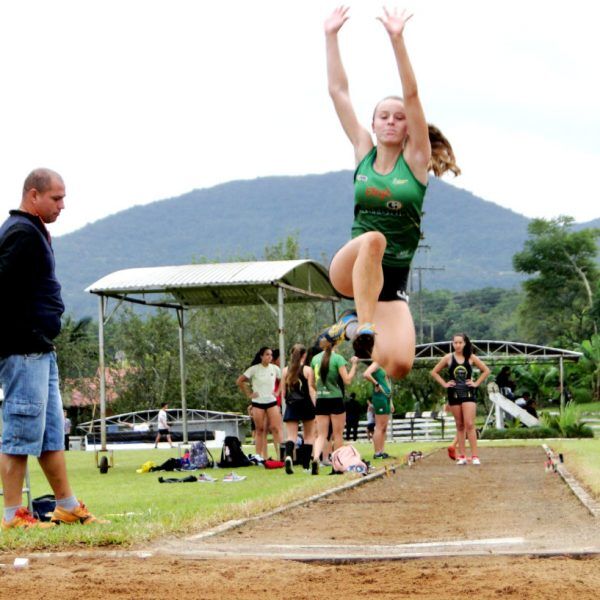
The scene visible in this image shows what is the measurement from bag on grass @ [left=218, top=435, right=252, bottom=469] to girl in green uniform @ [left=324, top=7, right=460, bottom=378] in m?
12.3

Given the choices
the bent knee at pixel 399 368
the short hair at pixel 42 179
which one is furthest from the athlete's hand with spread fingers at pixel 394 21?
the short hair at pixel 42 179

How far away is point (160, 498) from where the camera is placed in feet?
40.6

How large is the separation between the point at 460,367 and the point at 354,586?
35.9 feet

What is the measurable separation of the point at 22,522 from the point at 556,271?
8192 cm

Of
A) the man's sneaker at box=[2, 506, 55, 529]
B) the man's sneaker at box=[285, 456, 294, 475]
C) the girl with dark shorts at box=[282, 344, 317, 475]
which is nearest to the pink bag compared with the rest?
the man's sneaker at box=[2, 506, 55, 529]

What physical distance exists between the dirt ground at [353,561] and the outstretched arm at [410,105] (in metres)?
2.23

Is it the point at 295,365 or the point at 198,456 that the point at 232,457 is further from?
the point at 295,365

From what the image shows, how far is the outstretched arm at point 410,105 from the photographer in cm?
555

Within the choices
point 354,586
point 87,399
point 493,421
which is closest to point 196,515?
point 354,586

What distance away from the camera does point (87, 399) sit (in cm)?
6069

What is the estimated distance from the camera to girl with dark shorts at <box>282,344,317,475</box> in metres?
17.0

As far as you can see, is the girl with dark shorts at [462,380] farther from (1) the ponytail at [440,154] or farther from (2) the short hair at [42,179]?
(1) the ponytail at [440,154]

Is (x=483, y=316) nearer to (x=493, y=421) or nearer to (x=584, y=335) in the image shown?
(x=584, y=335)

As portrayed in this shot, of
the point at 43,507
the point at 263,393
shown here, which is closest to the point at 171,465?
the point at 263,393
